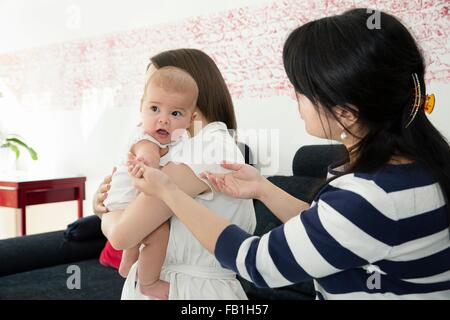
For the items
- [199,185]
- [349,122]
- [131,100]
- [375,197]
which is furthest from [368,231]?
[131,100]

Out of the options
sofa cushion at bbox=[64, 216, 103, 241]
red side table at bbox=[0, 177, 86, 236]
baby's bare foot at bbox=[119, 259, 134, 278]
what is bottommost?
sofa cushion at bbox=[64, 216, 103, 241]

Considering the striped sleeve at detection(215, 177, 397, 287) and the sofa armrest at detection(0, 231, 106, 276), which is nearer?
Answer: the striped sleeve at detection(215, 177, 397, 287)

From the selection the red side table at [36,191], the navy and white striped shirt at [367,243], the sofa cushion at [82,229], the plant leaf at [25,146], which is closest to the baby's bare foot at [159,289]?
the navy and white striped shirt at [367,243]

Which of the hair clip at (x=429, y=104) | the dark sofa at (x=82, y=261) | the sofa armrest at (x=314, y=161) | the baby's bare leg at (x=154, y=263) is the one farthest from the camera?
the sofa armrest at (x=314, y=161)

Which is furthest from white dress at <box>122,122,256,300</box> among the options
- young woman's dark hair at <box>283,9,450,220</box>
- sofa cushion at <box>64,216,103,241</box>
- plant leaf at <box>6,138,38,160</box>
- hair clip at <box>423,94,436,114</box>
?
plant leaf at <box>6,138,38,160</box>

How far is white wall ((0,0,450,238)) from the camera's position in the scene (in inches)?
112

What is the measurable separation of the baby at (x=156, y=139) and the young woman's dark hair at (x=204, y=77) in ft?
0.06

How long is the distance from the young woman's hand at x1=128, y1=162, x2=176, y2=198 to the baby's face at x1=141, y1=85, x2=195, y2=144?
0.15m

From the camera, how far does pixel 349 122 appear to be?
2.95 feet

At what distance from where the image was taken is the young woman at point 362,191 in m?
0.80

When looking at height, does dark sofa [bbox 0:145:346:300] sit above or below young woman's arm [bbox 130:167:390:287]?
below

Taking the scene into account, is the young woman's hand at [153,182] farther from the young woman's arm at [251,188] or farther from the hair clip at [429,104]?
the hair clip at [429,104]

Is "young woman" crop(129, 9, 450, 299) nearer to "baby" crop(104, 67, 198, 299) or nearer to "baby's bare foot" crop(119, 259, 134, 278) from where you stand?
"baby" crop(104, 67, 198, 299)
